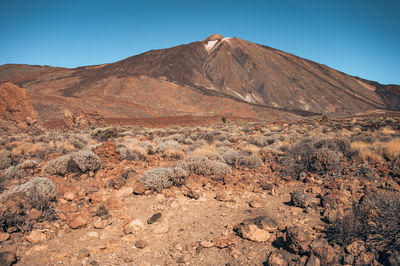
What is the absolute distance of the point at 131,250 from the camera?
3.24 metres

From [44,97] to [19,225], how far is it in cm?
4881

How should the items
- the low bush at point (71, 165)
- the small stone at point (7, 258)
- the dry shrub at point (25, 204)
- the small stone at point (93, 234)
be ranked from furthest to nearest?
1. the low bush at point (71, 165)
2. the small stone at point (93, 234)
3. the dry shrub at point (25, 204)
4. the small stone at point (7, 258)

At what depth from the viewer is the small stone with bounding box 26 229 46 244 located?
10.8 feet

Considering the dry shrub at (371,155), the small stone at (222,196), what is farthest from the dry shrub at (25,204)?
the dry shrub at (371,155)

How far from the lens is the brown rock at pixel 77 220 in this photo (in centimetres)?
375

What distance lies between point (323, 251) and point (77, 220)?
3556 mm

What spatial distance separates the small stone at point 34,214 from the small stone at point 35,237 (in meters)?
0.28

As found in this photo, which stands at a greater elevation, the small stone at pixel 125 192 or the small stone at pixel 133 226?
the small stone at pixel 125 192

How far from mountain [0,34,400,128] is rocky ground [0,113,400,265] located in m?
42.1

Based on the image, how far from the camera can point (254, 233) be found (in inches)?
132

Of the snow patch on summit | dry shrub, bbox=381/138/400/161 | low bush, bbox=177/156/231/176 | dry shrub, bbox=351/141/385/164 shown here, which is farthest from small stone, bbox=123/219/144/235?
the snow patch on summit

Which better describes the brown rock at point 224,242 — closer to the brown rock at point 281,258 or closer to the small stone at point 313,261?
the brown rock at point 281,258

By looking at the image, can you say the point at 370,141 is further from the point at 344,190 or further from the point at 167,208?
the point at 167,208

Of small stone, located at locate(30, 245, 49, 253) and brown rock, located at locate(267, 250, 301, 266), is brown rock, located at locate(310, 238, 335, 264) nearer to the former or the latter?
brown rock, located at locate(267, 250, 301, 266)
